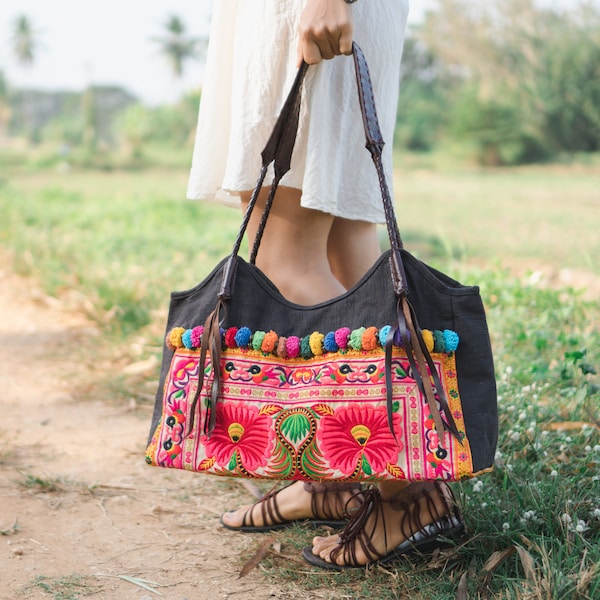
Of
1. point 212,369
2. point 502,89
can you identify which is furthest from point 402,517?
point 502,89

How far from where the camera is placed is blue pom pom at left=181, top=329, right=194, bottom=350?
155cm

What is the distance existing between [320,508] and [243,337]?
1.89 feet

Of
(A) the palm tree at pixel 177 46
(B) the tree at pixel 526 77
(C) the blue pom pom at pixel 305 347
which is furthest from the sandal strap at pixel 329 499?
(A) the palm tree at pixel 177 46

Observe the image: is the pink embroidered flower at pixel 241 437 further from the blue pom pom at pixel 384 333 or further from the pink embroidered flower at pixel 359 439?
the blue pom pom at pixel 384 333

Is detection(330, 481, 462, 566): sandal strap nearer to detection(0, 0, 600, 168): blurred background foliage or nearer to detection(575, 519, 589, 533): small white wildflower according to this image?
detection(575, 519, 589, 533): small white wildflower

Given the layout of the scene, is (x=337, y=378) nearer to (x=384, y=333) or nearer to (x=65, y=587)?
(x=384, y=333)

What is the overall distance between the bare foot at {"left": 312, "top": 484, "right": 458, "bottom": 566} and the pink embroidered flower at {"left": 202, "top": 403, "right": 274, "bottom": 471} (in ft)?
1.06

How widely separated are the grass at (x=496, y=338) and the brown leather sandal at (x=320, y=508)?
0.05 metres

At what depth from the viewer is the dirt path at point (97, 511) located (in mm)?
1610

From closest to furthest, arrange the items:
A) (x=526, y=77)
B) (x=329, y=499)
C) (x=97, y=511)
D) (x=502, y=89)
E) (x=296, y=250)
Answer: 1. (x=296, y=250)
2. (x=329, y=499)
3. (x=97, y=511)
4. (x=526, y=77)
5. (x=502, y=89)

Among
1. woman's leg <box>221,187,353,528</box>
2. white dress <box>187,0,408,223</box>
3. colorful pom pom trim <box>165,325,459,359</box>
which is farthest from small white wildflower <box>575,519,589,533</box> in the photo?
white dress <box>187,0,408,223</box>

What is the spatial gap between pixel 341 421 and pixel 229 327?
Result: 11.5 inches

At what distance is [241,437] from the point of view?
1.49m

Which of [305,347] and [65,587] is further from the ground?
[305,347]
